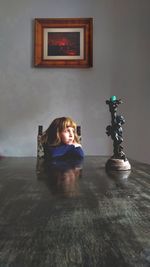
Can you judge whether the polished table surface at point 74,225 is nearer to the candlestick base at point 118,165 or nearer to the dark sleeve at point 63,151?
the candlestick base at point 118,165

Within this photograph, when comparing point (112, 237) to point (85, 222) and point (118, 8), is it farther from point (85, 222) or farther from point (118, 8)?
point (118, 8)

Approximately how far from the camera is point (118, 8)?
241 centimetres

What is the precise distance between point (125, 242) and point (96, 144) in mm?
2023

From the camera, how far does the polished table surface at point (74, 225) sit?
350 mm

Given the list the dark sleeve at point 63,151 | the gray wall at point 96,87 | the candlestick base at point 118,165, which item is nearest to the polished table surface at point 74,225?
the candlestick base at point 118,165

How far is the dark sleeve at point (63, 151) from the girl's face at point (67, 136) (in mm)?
30

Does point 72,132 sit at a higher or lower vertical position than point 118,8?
lower

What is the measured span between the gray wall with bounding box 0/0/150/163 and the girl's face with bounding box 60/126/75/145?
0.82 m

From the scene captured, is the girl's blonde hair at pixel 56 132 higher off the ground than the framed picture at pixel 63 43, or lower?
lower

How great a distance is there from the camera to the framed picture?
2400 mm

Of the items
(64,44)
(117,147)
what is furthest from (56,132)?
(64,44)

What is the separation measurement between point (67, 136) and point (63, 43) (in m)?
1.11

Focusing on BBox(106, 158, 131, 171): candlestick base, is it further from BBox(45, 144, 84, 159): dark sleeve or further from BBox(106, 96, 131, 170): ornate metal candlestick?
BBox(45, 144, 84, 159): dark sleeve

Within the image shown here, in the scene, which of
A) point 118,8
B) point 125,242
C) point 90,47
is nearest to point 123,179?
point 125,242
